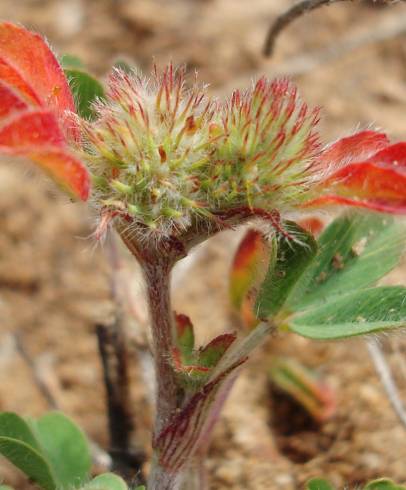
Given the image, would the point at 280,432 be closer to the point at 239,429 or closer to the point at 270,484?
the point at 239,429

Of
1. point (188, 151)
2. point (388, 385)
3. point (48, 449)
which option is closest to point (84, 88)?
point (188, 151)

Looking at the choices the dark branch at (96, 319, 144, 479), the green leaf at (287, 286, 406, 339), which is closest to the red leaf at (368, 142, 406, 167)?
the green leaf at (287, 286, 406, 339)

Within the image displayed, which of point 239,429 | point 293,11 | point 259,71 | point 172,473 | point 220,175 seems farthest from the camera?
point 259,71

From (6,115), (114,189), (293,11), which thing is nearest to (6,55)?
(6,115)

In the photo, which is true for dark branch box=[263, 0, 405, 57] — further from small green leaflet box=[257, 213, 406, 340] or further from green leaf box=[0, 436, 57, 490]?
green leaf box=[0, 436, 57, 490]

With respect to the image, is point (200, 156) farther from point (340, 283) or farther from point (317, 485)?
point (317, 485)

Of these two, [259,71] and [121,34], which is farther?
[121,34]
